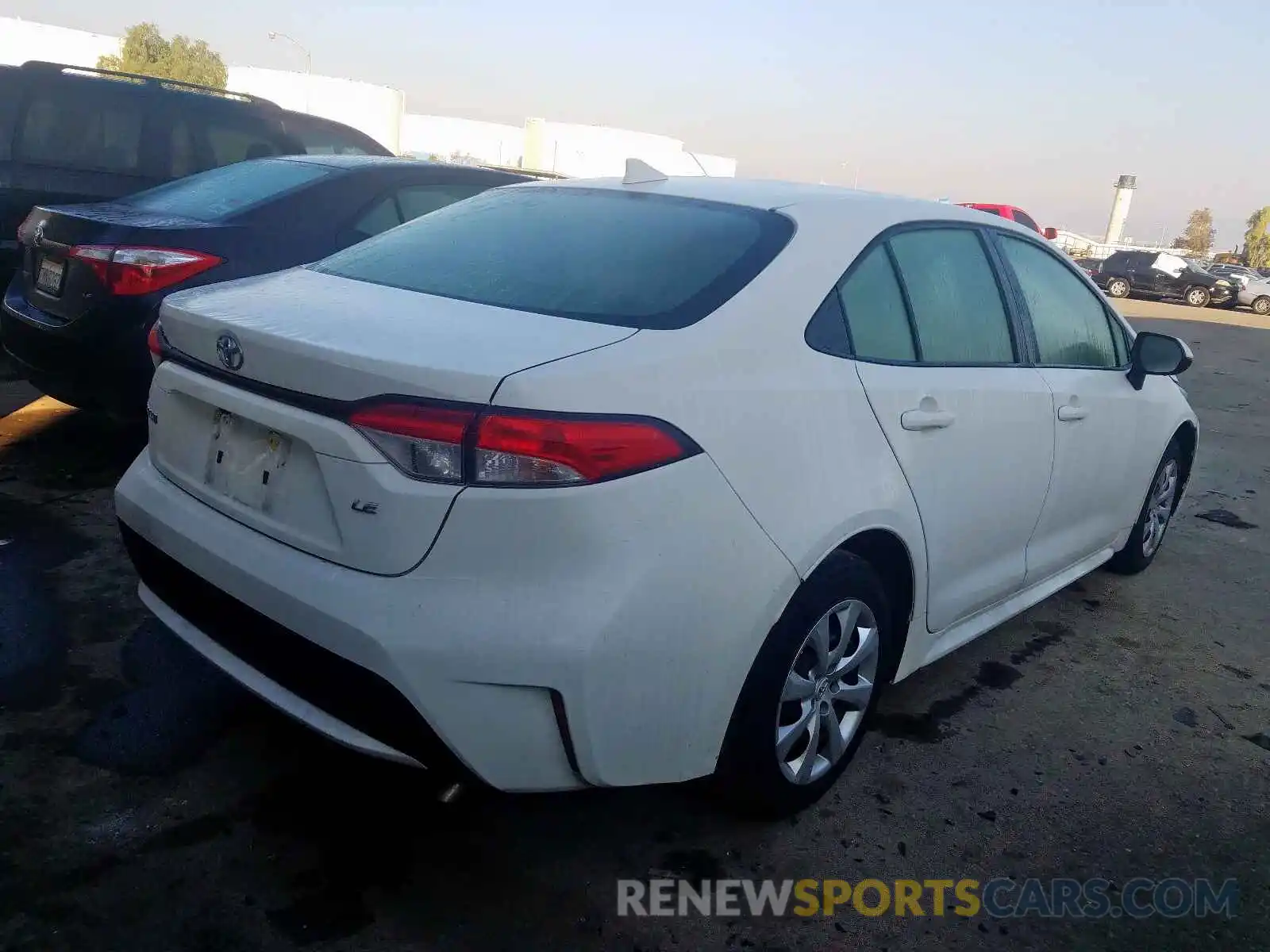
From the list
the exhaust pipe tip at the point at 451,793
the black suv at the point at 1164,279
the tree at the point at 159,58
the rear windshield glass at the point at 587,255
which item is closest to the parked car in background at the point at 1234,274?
the black suv at the point at 1164,279

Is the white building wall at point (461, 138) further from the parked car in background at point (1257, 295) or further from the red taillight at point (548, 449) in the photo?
the red taillight at point (548, 449)

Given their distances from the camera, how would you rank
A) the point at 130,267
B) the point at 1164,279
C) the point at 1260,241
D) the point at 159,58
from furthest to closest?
the point at 1260,241
the point at 159,58
the point at 1164,279
the point at 130,267

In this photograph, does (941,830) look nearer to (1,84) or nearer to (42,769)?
(42,769)

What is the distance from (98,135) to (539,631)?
18.8 feet

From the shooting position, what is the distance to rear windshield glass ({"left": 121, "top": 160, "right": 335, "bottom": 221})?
4.54 meters

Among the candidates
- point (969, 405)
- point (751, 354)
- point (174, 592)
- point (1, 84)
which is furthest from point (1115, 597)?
point (1, 84)

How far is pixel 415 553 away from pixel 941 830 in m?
1.59

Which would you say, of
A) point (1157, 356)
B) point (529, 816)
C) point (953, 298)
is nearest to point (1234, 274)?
point (1157, 356)

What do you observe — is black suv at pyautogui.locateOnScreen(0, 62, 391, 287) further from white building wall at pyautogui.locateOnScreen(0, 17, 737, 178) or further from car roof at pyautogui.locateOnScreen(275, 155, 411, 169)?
white building wall at pyautogui.locateOnScreen(0, 17, 737, 178)

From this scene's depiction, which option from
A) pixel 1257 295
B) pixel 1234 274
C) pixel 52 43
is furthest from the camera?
pixel 52 43

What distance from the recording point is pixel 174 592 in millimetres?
2443

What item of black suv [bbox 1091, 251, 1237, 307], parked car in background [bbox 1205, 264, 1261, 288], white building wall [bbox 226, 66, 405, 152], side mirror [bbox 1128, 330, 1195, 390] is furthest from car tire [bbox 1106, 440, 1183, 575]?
white building wall [bbox 226, 66, 405, 152]

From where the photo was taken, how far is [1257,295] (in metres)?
29.3

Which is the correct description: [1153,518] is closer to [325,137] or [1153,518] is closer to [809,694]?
[809,694]
